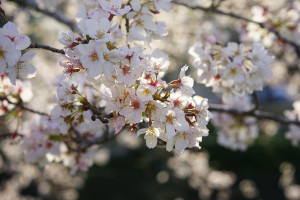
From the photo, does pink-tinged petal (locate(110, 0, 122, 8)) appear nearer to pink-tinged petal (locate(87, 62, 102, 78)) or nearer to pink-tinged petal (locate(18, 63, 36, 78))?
pink-tinged petal (locate(87, 62, 102, 78))

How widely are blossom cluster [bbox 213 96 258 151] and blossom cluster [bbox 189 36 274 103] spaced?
3.46 feet

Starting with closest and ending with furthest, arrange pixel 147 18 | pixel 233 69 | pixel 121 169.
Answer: pixel 147 18 → pixel 233 69 → pixel 121 169

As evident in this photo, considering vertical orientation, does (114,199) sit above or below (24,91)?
below

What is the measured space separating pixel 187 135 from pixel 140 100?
0.84 feet

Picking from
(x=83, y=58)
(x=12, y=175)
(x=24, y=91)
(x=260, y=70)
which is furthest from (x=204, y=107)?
(x=12, y=175)

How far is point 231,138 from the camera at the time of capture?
9.42 feet

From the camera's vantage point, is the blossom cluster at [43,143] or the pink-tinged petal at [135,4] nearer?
the pink-tinged petal at [135,4]

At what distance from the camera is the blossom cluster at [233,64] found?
164 cm

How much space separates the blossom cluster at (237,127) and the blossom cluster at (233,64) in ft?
3.46

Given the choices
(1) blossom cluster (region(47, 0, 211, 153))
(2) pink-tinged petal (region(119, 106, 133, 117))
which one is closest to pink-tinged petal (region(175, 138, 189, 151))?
(1) blossom cluster (region(47, 0, 211, 153))

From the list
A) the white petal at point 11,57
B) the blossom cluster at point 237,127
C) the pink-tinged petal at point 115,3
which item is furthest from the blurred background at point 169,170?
the white petal at point 11,57

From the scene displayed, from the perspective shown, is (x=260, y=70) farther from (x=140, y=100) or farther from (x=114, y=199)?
(x=114, y=199)

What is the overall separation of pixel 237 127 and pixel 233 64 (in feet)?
4.42

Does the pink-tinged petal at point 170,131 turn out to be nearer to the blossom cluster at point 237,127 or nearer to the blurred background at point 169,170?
the blossom cluster at point 237,127
